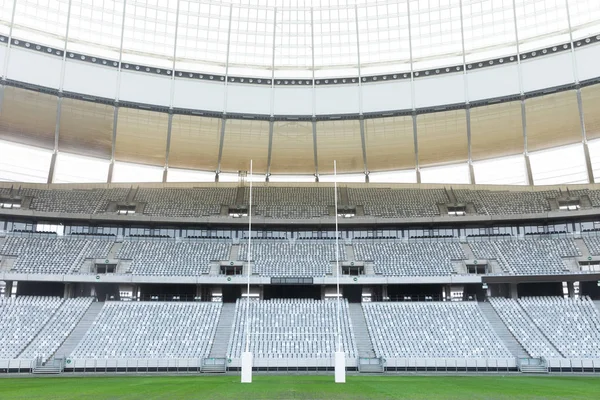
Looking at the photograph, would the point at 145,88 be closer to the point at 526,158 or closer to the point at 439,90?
the point at 439,90

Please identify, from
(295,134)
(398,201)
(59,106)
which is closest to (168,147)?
(59,106)

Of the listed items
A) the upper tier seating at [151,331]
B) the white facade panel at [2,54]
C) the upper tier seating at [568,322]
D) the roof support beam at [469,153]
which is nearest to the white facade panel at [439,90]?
the roof support beam at [469,153]

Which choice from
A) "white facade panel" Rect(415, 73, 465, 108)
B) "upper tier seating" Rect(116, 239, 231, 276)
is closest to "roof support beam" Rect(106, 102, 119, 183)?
"upper tier seating" Rect(116, 239, 231, 276)

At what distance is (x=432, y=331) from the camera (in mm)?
32625

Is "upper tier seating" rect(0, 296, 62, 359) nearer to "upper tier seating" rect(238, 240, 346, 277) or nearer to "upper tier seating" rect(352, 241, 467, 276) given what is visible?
"upper tier seating" rect(238, 240, 346, 277)

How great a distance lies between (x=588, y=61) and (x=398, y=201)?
696 inches

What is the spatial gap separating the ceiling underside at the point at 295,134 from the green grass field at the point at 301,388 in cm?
2329

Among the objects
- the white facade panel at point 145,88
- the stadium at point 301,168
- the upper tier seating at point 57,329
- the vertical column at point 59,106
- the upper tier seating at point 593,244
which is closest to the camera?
the upper tier seating at point 57,329

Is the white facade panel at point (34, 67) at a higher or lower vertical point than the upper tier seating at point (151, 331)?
higher

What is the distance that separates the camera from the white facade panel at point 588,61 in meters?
39.1

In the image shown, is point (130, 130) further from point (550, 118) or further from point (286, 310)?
point (550, 118)

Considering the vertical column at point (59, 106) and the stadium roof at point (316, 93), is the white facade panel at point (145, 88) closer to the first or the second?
the stadium roof at point (316, 93)

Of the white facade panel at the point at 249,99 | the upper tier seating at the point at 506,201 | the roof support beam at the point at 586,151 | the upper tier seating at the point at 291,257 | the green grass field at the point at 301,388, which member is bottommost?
the green grass field at the point at 301,388

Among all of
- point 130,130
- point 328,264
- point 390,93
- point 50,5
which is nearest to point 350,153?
point 390,93
